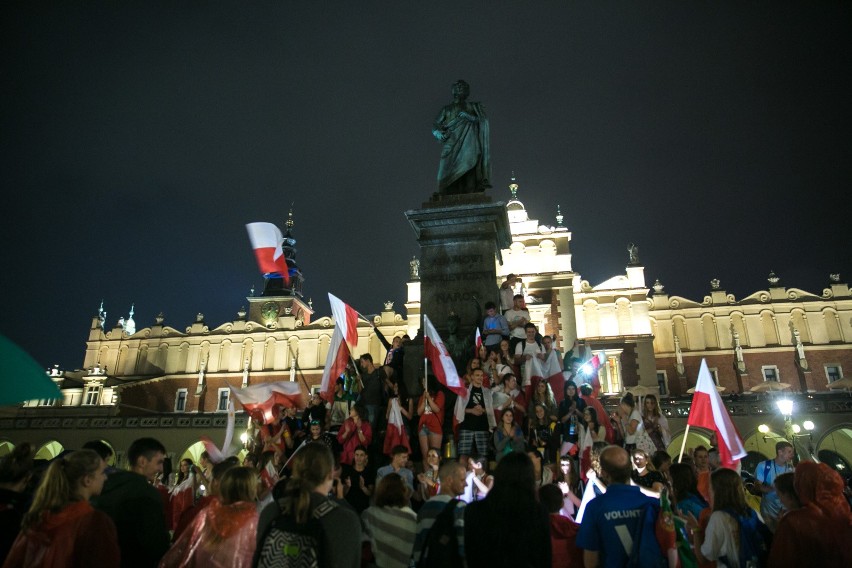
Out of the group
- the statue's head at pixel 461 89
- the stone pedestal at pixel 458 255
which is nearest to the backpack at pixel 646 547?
the stone pedestal at pixel 458 255

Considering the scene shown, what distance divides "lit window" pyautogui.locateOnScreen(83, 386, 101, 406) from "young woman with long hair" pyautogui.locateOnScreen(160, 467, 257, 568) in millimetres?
46544

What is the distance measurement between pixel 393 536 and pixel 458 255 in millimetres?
6467

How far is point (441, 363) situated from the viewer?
7.72 metres

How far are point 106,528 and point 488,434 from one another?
5139 millimetres

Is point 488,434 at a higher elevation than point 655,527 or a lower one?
higher

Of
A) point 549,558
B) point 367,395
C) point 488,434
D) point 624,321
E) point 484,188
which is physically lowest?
point 549,558

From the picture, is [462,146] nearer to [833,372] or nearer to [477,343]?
[477,343]

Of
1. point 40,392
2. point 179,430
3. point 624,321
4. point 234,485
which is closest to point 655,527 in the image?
point 234,485

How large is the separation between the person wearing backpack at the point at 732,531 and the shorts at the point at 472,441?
3591 mm

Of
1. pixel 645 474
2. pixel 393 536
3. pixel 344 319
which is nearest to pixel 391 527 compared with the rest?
pixel 393 536

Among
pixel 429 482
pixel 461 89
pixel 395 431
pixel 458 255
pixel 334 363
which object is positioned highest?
pixel 461 89

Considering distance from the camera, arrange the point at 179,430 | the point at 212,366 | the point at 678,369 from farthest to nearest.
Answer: the point at 212,366
the point at 678,369
the point at 179,430

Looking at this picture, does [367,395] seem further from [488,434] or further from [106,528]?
[106,528]

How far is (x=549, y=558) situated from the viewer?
295cm
